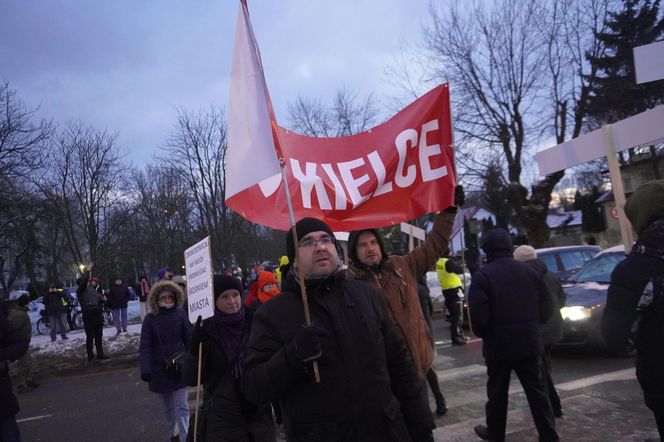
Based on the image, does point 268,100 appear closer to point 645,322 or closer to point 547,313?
point 645,322

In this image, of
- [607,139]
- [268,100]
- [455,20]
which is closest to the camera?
[268,100]

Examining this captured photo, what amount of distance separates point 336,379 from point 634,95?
22.8m

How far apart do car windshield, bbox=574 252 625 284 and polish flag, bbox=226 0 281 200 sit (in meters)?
7.76


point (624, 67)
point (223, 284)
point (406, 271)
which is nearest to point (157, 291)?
point (223, 284)

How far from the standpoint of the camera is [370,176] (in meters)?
4.17

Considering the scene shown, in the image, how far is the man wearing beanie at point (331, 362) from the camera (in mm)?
2096

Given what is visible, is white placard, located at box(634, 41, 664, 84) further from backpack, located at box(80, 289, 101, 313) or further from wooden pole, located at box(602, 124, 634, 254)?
backpack, located at box(80, 289, 101, 313)

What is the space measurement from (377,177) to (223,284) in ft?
5.21

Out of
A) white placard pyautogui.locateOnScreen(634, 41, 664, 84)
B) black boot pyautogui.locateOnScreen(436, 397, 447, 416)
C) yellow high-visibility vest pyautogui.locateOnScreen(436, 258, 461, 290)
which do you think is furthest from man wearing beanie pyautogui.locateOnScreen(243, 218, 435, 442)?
yellow high-visibility vest pyautogui.locateOnScreen(436, 258, 461, 290)

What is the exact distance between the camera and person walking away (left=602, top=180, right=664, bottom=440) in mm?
2535

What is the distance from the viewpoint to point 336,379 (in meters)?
2.15

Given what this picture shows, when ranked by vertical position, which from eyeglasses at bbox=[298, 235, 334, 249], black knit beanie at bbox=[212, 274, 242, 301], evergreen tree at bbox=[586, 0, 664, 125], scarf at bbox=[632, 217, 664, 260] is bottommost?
scarf at bbox=[632, 217, 664, 260]

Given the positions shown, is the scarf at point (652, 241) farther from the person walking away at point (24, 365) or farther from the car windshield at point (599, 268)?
the person walking away at point (24, 365)

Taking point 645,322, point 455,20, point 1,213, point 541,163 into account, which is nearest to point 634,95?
point 455,20
